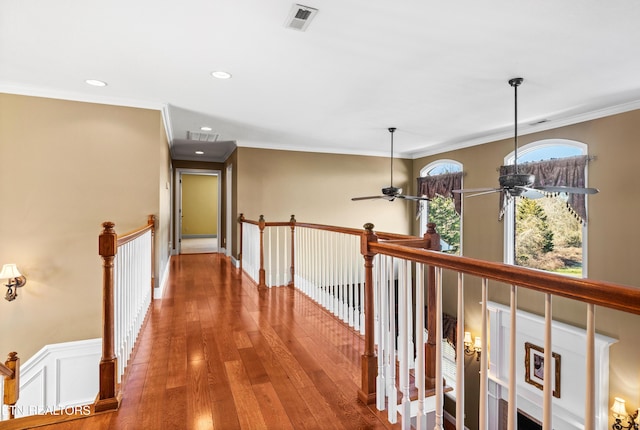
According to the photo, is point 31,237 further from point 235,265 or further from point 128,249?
point 235,265

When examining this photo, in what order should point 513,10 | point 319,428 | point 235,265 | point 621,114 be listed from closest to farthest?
point 319,428 < point 513,10 < point 621,114 < point 235,265

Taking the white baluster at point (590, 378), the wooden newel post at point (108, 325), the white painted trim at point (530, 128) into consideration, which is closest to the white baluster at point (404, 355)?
the white baluster at point (590, 378)

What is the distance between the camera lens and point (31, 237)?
364 cm

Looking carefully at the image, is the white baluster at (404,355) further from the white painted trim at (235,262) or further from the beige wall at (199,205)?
the beige wall at (199,205)

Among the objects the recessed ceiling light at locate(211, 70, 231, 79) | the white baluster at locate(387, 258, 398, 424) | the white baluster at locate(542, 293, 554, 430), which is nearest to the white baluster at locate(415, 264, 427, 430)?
the white baluster at locate(387, 258, 398, 424)

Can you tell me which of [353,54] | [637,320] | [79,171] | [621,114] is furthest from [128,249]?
[621,114]

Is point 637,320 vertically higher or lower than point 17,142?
lower

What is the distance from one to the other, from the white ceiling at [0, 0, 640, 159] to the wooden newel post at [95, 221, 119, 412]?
5.06 feet

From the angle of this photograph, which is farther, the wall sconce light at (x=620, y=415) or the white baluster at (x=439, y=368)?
the wall sconce light at (x=620, y=415)

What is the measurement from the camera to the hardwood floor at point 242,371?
177 centimetres

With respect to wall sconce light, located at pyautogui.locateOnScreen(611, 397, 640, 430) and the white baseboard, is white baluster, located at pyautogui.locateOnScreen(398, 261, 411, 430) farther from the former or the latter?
wall sconce light, located at pyautogui.locateOnScreen(611, 397, 640, 430)

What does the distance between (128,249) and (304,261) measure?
2477mm

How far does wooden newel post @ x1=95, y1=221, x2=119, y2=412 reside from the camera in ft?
6.02

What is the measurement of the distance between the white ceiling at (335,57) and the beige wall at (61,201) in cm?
30
